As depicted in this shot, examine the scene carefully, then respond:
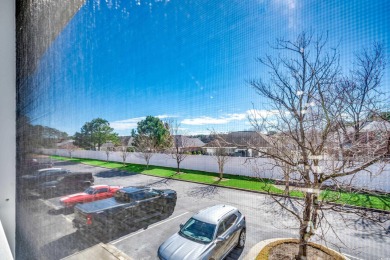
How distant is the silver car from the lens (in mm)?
750

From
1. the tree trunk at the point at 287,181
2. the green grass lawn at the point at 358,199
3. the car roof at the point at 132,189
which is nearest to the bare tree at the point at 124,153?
the car roof at the point at 132,189

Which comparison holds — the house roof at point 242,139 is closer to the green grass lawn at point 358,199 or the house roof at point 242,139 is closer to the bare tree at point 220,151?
the bare tree at point 220,151

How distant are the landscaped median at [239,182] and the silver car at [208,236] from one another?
10cm

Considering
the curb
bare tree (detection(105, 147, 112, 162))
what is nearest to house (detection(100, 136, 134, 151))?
bare tree (detection(105, 147, 112, 162))

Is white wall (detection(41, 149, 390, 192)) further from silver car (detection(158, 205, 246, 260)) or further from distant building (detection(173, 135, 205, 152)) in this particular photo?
silver car (detection(158, 205, 246, 260))

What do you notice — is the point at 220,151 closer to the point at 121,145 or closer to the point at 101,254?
the point at 121,145

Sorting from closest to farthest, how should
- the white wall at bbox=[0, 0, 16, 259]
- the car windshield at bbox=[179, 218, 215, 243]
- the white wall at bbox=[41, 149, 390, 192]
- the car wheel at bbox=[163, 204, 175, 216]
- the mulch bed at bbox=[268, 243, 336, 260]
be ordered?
the white wall at bbox=[41, 149, 390, 192] < the mulch bed at bbox=[268, 243, 336, 260] < the car windshield at bbox=[179, 218, 215, 243] < the car wheel at bbox=[163, 204, 175, 216] < the white wall at bbox=[0, 0, 16, 259]

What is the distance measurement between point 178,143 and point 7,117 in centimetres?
112

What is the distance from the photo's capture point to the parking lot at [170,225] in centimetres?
54

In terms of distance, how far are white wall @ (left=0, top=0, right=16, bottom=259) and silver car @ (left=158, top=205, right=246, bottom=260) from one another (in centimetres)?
100

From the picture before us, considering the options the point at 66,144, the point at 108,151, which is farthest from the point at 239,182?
the point at 66,144

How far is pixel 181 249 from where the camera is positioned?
0.83 meters

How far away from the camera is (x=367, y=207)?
1.79ft

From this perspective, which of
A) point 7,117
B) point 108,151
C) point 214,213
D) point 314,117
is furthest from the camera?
point 7,117
